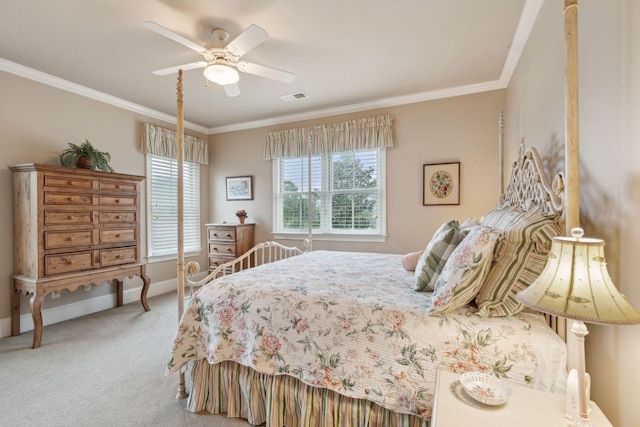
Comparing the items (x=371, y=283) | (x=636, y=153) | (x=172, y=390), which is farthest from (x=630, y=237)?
(x=172, y=390)

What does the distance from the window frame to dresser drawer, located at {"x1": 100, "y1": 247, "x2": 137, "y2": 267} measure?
0.72m

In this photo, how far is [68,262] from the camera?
3.02 meters

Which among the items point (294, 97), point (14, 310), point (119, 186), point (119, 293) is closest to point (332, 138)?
point (294, 97)

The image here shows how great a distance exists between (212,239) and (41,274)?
195cm

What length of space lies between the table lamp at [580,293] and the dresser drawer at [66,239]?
147 inches

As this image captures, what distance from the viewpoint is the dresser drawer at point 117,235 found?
3.35 meters

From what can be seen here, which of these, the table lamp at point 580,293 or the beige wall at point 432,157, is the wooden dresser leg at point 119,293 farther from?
the table lamp at point 580,293

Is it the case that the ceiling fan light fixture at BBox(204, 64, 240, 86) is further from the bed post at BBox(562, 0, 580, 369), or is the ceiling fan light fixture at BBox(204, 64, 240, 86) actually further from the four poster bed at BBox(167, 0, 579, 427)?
the bed post at BBox(562, 0, 580, 369)

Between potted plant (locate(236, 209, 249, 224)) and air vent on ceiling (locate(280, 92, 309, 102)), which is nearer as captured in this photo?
air vent on ceiling (locate(280, 92, 309, 102))

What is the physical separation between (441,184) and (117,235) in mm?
3844

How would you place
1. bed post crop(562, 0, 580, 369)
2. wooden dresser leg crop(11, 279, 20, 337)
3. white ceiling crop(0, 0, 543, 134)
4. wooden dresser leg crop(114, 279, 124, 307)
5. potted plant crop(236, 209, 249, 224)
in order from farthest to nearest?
potted plant crop(236, 209, 249, 224)
wooden dresser leg crop(114, 279, 124, 307)
wooden dresser leg crop(11, 279, 20, 337)
white ceiling crop(0, 0, 543, 134)
bed post crop(562, 0, 580, 369)

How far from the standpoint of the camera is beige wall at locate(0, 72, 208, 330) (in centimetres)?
301

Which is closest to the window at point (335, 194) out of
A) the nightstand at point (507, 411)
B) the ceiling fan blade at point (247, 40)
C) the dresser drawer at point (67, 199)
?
the ceiling fan blade at point (247, 40)

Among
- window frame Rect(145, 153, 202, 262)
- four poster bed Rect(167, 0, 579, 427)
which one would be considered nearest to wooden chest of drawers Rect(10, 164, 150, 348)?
window frame Rect(145, 153, 202, 262)
